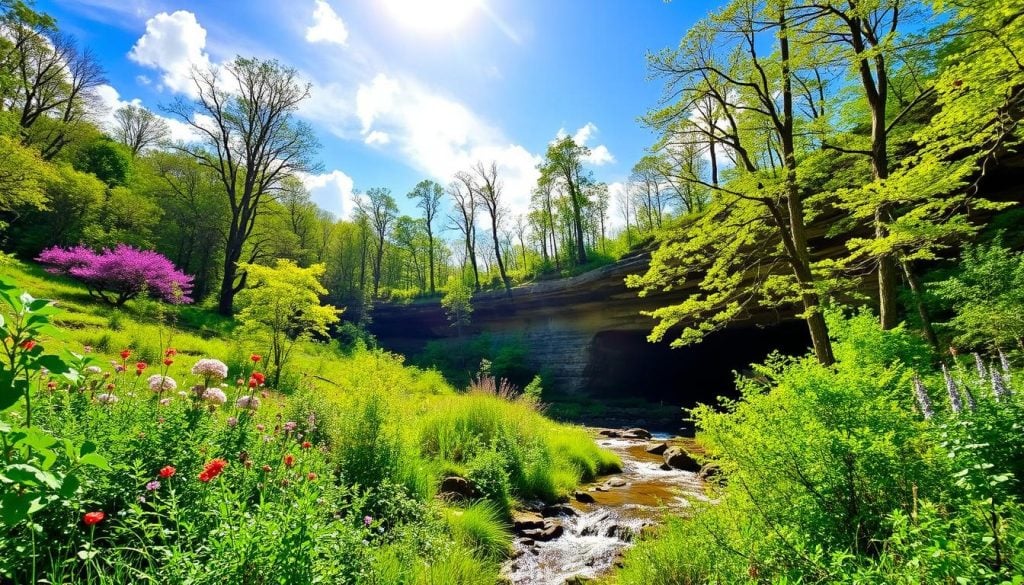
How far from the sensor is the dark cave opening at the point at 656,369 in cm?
2288

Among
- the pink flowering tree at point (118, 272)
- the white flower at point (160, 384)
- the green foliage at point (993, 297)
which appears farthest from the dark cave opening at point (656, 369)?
the white flower at point (160, 384)

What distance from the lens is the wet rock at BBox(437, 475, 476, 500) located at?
5.40m

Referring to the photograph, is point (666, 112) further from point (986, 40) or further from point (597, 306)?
point (597, 306)

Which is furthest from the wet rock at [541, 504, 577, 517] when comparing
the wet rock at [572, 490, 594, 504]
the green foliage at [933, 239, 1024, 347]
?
the green foliage at [933, 239, 1024, 347]

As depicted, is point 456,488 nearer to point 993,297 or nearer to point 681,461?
point 681,461

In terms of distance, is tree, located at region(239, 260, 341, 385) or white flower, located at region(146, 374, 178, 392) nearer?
white flower, located at region(146, 374, 178, 392)

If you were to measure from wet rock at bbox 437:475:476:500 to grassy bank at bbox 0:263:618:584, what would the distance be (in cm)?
10

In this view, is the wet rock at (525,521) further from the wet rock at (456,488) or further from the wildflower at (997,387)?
the wildflower at (997,387)

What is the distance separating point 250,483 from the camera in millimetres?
2723

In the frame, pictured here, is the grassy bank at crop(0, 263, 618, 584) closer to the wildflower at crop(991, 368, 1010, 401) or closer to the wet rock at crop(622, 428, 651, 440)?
Result: the wildflower at crop(991, 368, 1010, 401)

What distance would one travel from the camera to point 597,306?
23766mm

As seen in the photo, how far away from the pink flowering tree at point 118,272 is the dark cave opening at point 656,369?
2030 cm

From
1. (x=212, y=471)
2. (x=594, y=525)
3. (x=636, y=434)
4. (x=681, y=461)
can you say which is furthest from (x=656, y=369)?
(x=212, y=471)

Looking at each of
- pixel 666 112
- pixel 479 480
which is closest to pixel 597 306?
pixel 666 112
